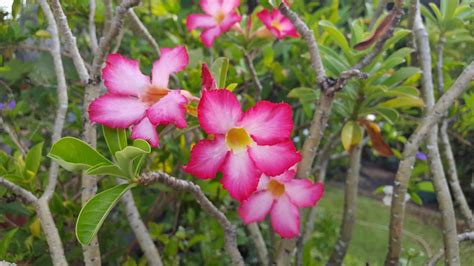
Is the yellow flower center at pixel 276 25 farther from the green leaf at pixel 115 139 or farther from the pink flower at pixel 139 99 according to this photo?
the green leaf at pixel 115 139

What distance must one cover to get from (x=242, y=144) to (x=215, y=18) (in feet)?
1.86

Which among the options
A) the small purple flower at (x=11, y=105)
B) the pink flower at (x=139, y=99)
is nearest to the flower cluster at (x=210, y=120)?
the pink flower at (x=139, y=99)

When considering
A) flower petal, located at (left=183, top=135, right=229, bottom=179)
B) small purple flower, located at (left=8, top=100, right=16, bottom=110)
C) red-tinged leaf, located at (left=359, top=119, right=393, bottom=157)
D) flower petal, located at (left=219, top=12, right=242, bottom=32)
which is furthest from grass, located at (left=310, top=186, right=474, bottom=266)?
small purple flower, located at (left=8, top=100, right=16, bottom=110)

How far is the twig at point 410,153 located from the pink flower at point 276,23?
374 millimetres

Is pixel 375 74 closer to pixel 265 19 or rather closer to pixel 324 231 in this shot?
pixel 265 19

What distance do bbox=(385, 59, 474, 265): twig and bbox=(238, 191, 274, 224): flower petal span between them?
23cm

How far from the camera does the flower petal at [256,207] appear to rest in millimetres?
843

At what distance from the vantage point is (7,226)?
3.72ft

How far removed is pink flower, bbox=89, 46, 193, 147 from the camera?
633 millimetres

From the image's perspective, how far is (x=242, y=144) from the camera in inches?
25.4

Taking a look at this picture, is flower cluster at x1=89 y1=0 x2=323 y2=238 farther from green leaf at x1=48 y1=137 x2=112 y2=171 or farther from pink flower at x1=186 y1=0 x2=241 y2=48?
pink flower at x1=186 y1=0 x2=241 y2=48

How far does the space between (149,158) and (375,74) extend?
633 millimetres

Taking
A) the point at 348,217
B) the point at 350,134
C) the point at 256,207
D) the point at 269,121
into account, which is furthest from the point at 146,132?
the point at 348,217

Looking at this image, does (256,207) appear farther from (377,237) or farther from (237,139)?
(377,237)
